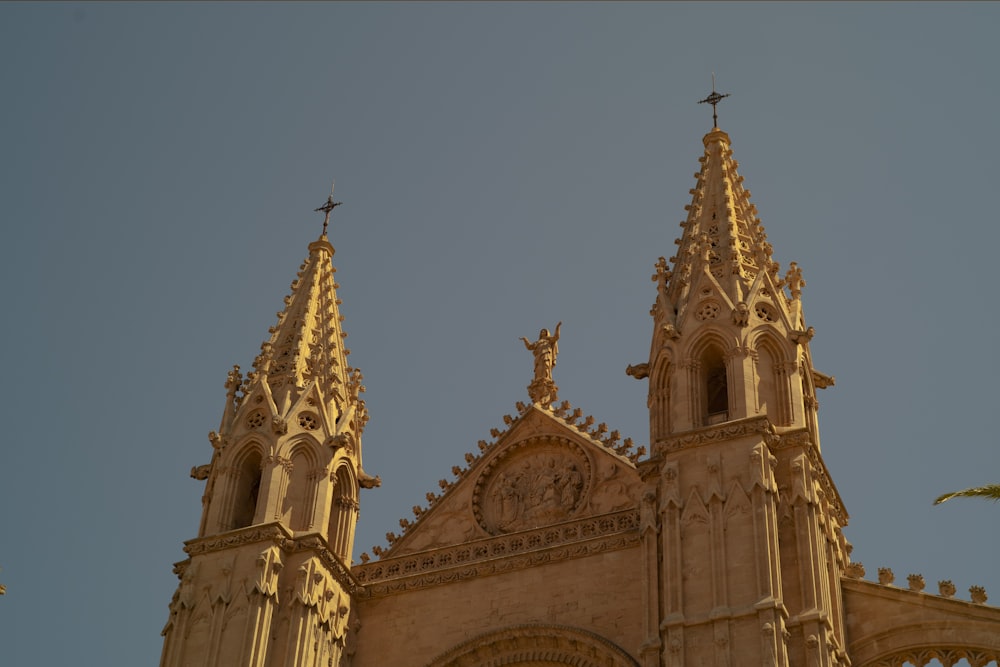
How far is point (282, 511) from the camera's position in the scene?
30.6m

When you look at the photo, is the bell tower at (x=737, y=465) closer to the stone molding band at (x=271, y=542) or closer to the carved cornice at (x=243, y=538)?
the stone molding band at (x=271, y=542)

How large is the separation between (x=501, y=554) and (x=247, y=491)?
17.7ft

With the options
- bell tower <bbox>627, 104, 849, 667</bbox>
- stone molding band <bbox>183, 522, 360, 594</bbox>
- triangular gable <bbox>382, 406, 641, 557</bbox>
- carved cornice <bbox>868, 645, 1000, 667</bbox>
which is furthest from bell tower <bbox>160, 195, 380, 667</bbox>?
carved cornice <bbox>868, 645, 1000, 667</bbox>

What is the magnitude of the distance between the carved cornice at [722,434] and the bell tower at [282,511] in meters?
6.75

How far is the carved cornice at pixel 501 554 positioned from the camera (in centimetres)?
Answer: 2920

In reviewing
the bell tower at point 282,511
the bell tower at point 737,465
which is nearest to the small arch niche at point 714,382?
the bell tower at point 737,465

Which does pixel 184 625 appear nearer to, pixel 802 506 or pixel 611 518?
pixel 611 518

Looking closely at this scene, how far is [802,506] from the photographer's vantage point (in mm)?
26750

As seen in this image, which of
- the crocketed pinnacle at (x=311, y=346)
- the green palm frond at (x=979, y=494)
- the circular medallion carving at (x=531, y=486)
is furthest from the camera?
the crocketed pinnacle at (x=311, y=346)

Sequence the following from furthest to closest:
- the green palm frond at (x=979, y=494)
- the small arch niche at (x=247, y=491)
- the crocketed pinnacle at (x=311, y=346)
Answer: the crocketed pinnacle at (x=311, y=346)
the small arch niche at (x=247, y=491)
the green palm frond at (x=979, y=494)

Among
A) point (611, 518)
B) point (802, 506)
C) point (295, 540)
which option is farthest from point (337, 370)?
point (802, 506)

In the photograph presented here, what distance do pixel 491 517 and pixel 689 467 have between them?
5.14m

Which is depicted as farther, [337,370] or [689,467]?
[337,370]

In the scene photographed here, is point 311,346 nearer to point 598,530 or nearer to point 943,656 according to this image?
point 598,530
